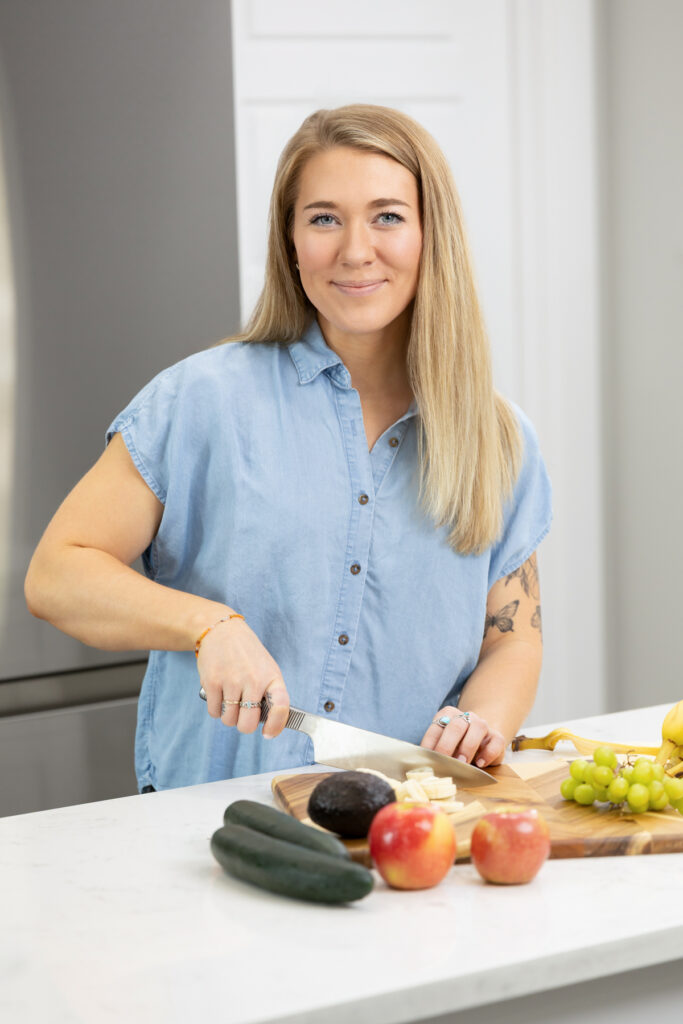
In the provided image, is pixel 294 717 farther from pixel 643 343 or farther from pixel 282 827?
pixel 643 343

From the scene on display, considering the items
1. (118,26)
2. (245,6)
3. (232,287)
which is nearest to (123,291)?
(232,287)

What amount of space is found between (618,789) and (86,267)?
3.79 ft

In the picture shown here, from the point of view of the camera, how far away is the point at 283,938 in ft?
2.98

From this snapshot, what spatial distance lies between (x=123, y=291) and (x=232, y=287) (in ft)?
0.65

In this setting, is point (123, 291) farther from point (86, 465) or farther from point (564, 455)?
point (564, 455)

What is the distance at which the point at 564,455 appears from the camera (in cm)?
313

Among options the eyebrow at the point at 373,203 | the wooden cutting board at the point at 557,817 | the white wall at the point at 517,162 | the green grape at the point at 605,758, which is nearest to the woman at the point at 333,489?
the eyebrow at the point at 373,203

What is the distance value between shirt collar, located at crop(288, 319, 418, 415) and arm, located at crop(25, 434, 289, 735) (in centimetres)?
26

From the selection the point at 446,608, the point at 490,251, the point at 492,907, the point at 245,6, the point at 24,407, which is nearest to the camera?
the point at 492,907

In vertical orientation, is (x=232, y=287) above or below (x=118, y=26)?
below

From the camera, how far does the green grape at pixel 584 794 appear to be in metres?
1.16

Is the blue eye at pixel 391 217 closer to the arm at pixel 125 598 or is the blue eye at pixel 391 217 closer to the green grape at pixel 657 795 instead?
Result: the arm at pixel 125 598

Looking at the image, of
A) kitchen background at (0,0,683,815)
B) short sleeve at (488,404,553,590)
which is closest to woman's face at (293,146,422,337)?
kitchen background at (0,0,683,815)

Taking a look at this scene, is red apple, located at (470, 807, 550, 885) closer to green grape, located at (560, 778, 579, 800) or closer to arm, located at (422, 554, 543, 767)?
green grape, located at (560, 778, 579, 800)
